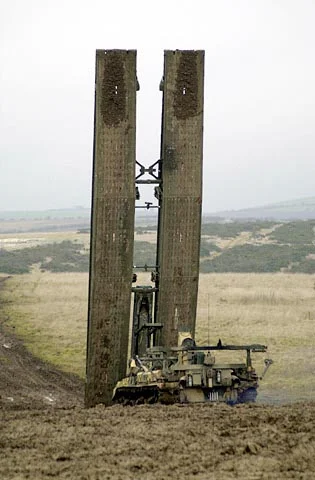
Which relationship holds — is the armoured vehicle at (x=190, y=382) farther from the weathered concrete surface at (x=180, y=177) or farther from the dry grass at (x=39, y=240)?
the dry grass at (x=39, y=240)

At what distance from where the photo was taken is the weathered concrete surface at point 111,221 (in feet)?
40.8

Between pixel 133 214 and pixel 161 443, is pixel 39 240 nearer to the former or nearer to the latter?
pixel 133 214

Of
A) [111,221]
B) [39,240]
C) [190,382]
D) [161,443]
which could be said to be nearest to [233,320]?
[111,221]

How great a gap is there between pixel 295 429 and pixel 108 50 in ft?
22.1

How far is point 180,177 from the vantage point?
1275 cm

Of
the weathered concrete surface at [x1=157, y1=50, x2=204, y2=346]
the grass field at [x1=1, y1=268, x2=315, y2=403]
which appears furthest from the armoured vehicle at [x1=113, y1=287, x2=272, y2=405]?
the grass field at [x1=1, y1=268, x2=315, y2=403]

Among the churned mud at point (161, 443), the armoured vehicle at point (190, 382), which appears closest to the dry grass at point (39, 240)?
the armoured vehicle at point (190, 382)

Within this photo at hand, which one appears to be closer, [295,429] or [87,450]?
[87,450]

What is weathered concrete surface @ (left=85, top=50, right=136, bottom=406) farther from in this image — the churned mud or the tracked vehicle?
the churned mud

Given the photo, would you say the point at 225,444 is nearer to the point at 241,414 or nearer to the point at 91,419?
the point at 241,414

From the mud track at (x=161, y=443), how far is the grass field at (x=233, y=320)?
4846 millimetres

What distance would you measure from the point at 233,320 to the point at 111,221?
38.1 ft

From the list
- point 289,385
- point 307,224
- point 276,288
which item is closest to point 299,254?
point 276,288

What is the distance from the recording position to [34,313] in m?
25.8
